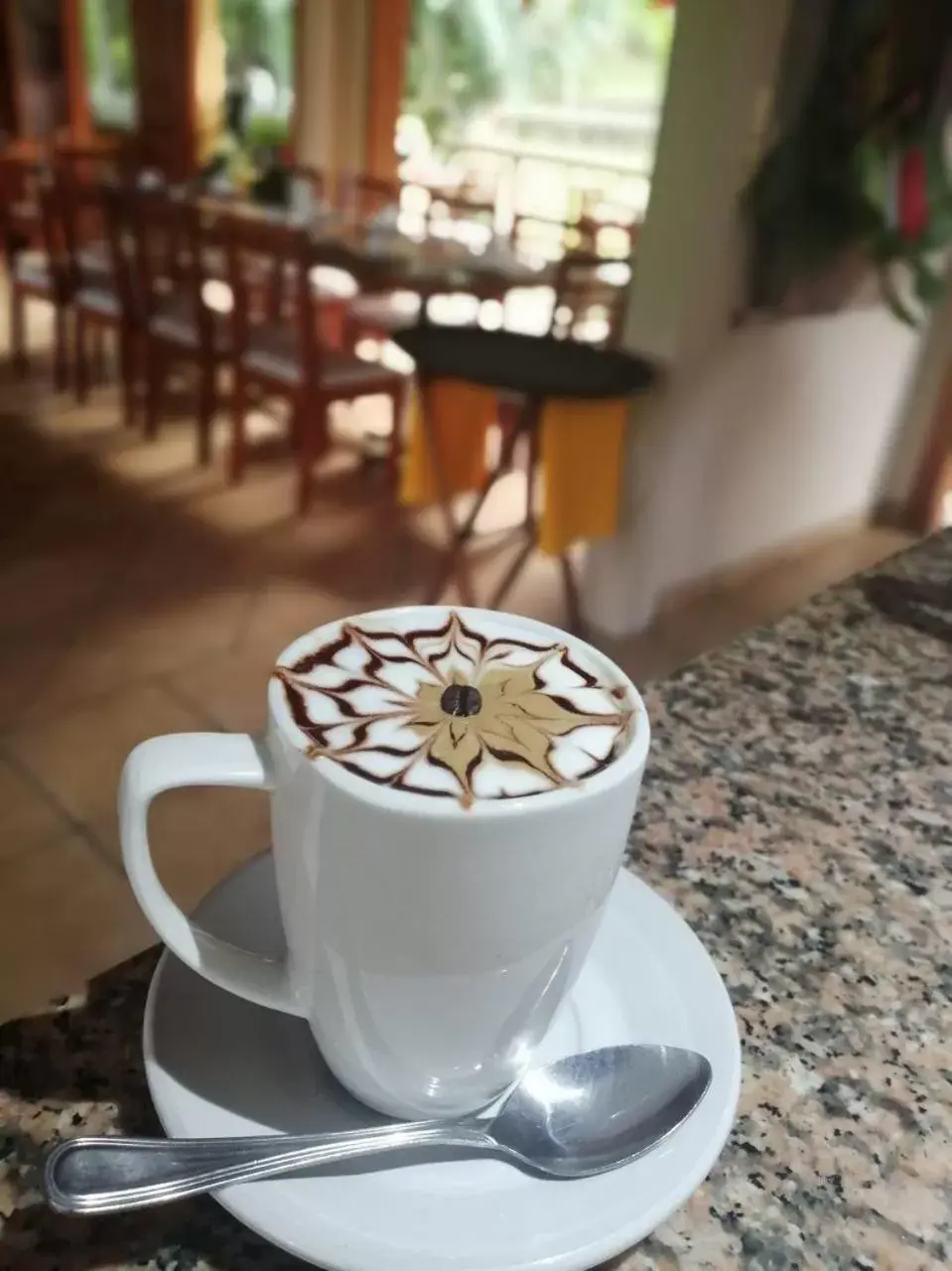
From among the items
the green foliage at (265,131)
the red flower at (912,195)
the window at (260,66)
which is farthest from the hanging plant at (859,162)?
the window at (260,66)

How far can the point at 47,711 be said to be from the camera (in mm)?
2168

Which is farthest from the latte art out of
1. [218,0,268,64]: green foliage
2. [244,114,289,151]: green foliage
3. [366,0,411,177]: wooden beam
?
[218,0,268,64]: green foliage

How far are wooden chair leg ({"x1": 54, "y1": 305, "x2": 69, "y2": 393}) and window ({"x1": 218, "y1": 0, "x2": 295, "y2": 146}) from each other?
46.3 inches

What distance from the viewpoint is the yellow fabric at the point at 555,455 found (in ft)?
7.23

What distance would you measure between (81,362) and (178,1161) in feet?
13.3

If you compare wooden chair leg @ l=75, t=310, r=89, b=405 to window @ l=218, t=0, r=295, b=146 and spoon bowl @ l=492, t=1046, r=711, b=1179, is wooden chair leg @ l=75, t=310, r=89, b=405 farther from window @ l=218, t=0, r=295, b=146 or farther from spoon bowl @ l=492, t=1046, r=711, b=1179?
spoon bowl @ l=492, t=1046, r=711, b=1179

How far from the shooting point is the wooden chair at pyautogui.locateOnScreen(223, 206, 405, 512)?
2.96 meters

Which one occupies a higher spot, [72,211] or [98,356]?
[72,211]

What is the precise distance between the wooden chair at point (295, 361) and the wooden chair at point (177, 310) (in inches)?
6.6

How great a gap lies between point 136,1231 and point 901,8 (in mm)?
2491

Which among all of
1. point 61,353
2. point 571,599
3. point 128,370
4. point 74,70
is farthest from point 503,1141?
point 74,70

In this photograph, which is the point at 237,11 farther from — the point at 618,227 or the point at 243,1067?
the point at 243,1067

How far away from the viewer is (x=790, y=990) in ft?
1.57

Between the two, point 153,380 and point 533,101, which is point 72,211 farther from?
point 533,101
